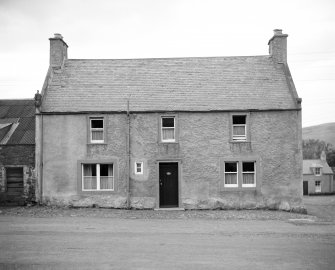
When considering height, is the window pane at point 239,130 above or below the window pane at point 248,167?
above

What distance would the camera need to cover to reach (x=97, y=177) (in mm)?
22250

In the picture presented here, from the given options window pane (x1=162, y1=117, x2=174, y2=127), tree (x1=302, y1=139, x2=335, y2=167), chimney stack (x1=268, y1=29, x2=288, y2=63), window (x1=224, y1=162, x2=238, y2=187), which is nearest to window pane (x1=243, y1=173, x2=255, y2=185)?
window (x1=224, y1=162, x2=238, y2=187)

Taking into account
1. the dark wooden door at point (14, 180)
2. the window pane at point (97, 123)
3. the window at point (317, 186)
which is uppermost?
the window pane at point (97, 123)

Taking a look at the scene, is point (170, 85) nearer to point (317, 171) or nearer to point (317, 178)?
point (317, 178)

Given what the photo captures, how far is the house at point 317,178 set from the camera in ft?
220

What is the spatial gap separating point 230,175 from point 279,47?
879 centimetres

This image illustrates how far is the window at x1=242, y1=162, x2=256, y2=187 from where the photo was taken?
22.2 m

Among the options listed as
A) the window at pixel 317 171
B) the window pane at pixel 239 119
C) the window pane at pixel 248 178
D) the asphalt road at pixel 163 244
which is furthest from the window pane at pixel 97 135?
the window at pixel 317 171

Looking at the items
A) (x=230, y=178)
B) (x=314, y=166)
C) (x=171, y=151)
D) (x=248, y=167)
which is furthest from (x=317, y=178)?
(x=171, y=151)

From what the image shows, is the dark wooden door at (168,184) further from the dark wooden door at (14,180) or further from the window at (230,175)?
the dark wooden door at (14,180)

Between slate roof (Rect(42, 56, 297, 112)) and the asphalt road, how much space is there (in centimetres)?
781

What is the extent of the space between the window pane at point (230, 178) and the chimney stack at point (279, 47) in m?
7.97

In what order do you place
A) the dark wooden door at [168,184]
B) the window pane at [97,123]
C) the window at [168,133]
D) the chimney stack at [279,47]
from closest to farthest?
1. the dark wooden door at [168,184]
2. the window at [168,133]
3. the window pane at [97,123]
4. the chimney stack at [279,47]

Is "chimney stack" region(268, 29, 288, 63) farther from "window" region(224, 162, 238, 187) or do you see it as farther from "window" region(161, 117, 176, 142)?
"window" region(161, 117, 176, 142)
